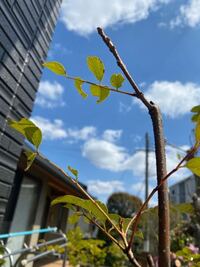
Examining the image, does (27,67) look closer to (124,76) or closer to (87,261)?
(124,76)

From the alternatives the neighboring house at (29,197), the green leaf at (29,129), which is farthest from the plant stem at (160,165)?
the neighboring house at (29,197)

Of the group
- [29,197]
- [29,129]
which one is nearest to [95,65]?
[29,129]

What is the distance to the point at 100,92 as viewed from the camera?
66 cm

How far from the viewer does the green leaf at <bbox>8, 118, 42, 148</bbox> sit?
54 centimetres

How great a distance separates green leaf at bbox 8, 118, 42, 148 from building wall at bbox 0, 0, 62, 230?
6.42 feet

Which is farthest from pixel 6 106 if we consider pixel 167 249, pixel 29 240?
pixel 29 240

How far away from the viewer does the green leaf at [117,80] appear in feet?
2.03

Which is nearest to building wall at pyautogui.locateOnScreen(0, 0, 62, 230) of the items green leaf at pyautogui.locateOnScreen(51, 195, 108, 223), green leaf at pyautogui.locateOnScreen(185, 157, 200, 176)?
green leaf at pyautogui.locateOnScreen(51, 195, 108, 223)

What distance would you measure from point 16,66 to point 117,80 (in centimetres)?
225

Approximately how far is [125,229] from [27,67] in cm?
267

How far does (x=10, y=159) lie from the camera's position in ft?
8.75

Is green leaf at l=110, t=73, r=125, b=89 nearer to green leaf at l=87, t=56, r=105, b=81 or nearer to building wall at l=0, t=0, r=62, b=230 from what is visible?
green leaf at l=87, t=56, r=105, b=81

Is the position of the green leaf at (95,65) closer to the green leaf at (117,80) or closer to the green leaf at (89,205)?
the green leaf at (117,80)

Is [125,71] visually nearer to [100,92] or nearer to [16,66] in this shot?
[100,92]
